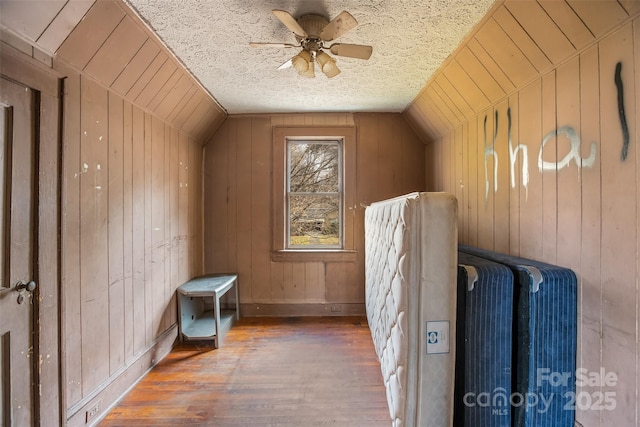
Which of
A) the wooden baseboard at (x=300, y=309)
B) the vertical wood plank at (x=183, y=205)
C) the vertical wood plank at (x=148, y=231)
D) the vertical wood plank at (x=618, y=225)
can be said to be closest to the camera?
the vertical wood plank at (x=618, y=225)

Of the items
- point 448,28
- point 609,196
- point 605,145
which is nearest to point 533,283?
point 609,196

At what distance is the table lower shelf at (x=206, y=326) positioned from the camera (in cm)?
271

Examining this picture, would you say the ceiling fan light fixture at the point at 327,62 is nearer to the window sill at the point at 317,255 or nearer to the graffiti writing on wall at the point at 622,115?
the graffiti writing on wall at the point at 622,115

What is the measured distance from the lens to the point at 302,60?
1762 millimetres

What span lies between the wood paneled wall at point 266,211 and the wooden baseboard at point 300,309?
0.01 metres

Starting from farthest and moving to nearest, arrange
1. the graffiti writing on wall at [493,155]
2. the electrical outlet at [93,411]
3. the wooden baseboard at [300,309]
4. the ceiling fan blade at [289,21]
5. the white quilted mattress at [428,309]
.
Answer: the wooden baseboard at [300,309]
the graffiti writing on wall at [493,155]
the electrical outlet at [93,411]
the ceiling fan blade at [289,21]
the white quilted mattress at [428,309]

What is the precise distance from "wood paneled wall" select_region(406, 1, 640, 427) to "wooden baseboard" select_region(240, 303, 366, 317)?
6.19 ft

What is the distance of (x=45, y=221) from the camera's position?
143 centimetres

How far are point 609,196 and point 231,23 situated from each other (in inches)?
84.4

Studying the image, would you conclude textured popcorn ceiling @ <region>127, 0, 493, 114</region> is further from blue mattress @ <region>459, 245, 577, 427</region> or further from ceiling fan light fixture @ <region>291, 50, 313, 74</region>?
blue mattress @ <region>459, 245, 577, 427</region>

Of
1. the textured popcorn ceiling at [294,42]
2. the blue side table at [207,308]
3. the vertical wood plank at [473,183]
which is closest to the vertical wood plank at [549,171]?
the textured popcorn ceiling at [294,42]

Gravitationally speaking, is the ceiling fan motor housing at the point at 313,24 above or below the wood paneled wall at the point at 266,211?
above

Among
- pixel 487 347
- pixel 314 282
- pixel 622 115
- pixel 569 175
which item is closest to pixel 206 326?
pixel 314 282

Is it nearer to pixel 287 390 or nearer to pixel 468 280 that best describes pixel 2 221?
pixel 287 390
